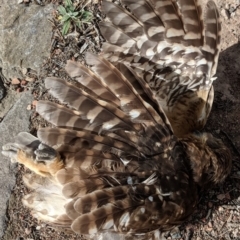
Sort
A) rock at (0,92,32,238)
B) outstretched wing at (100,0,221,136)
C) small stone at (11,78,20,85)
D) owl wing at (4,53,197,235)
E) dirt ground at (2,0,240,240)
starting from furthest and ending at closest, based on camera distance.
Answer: small stone at (11,78,20,85), rock at (0,92,32,238), dirt ground at (2,0,240,240), outstretched wing at (100,0,221,136), owl wing at (4,53,197,235)

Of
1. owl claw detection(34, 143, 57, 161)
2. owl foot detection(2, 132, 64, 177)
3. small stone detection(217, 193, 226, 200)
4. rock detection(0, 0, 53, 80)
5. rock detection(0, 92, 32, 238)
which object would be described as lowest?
small stone detection(217, 193, 226, 200)

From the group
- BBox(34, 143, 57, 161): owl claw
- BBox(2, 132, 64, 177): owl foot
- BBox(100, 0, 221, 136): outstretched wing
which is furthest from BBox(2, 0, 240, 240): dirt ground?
BBox(34, 143, 57, 161): owl claw

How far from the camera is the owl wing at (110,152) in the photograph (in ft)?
8.58

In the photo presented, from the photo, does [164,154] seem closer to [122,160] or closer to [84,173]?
[122,160]

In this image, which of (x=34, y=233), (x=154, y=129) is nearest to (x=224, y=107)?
(x=154, y=129)

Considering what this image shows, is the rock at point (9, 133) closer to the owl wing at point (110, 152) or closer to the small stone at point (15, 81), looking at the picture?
the small stone at point (15, 81)

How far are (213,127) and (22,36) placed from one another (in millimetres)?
1638

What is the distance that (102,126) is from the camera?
277 centimetres

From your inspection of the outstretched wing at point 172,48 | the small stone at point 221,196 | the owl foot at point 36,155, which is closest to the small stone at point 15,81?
the outstretched wing at point 172,48

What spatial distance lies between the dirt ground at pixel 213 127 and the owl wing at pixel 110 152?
902 mm

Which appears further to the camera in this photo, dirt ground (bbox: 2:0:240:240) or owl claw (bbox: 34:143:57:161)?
dirt ground (bbox: 2:0:240:240)

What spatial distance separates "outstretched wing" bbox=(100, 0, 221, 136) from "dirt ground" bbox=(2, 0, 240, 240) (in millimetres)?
422

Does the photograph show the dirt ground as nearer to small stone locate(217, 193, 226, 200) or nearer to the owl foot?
small stone locate(217, 193, 226, 200)

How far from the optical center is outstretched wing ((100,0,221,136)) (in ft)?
10.5
